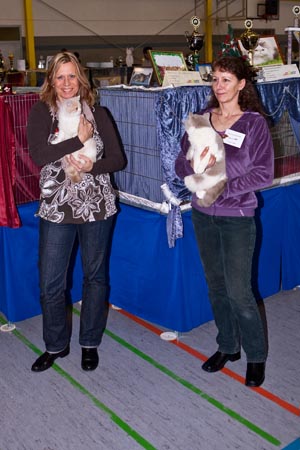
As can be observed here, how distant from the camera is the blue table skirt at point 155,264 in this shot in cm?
292

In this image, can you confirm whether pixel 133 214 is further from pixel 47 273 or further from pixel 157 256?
pixel 47 273

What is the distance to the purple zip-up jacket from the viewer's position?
2219mm

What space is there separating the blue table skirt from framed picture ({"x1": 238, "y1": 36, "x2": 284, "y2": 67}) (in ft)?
2.44

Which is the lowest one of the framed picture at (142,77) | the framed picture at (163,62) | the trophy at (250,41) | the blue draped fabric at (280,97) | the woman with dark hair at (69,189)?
the woman with dark hair at (69,189)

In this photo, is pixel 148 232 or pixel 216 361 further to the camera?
pixel 148 232

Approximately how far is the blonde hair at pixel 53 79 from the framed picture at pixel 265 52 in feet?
3.83

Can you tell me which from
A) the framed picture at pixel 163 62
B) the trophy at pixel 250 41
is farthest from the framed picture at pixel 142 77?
the trophy at pixel 250 41

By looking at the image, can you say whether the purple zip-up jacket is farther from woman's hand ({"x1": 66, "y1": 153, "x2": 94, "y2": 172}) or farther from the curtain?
the curtain

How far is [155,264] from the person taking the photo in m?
2.97

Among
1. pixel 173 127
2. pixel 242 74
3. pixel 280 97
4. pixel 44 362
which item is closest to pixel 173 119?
pixel 173 127

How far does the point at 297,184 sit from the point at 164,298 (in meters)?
1.13

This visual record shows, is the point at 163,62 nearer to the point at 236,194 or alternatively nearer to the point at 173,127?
the point at 173,127

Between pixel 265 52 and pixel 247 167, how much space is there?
4.37 ft

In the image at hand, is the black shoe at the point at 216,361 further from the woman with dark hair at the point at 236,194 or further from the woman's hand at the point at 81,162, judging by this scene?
the woman's hand at the point at 81,162
